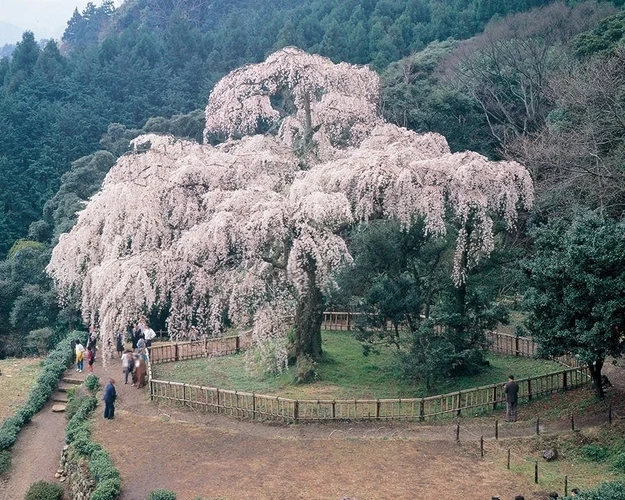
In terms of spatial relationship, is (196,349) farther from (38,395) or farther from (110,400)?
(110,400)

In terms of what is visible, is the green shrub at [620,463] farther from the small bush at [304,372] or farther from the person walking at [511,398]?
the small bush at [304,372]

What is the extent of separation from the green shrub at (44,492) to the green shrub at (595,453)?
12189 millimetres

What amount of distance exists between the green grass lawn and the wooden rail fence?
3.91 feet

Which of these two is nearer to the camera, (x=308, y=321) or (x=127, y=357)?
(x=308, y=321)

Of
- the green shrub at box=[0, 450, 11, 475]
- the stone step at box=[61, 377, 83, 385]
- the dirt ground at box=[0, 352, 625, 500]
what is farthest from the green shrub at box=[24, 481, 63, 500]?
the stone step at box=[61, 377, 83, 385]

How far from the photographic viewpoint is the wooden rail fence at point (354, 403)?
1736cm

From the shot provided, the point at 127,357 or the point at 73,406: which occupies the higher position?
the point at 127,357

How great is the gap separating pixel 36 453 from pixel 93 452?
3213 mm

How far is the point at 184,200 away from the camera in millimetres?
19188

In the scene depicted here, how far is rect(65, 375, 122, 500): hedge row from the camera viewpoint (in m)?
13.9

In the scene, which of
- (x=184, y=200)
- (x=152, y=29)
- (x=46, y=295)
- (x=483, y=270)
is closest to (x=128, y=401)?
(x=184, y=200)

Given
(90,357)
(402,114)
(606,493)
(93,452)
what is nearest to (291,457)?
(93,452)

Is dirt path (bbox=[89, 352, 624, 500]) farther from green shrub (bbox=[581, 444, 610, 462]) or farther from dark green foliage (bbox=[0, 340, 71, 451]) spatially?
dark green foliage (bbox=[0, 340, 71, 451])

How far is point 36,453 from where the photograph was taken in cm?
1802
